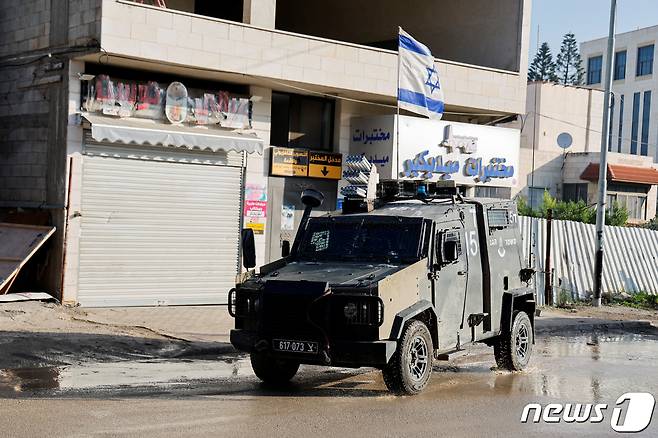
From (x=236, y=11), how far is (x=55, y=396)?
13929 millimetres

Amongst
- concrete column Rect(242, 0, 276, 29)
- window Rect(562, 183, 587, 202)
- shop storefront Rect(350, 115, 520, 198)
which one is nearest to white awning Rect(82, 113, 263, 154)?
concrete column Rect(242, 0, 276, 29)

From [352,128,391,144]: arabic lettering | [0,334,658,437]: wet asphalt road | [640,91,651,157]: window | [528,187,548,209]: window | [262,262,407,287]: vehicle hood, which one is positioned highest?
[640,91,651,157]: window

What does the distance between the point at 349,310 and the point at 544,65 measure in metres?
83.3

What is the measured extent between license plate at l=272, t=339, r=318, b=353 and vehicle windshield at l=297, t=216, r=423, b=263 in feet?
4.76

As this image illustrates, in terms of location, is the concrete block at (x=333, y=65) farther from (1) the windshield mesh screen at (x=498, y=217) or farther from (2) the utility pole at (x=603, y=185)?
→ (1) the windshield mesh screen at (x=498, y=217)

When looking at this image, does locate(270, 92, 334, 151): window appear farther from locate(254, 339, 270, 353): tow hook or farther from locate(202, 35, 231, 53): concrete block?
locate(254, 339, 270, 353): tow hook

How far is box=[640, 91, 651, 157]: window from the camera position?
7755cm

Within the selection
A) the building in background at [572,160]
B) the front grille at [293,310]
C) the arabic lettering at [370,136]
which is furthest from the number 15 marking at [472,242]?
the building in background at [572,160]

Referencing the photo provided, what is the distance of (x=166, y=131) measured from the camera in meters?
17.0

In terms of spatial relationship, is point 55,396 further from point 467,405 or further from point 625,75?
point 625,75

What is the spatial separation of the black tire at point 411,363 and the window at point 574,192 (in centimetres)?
3887

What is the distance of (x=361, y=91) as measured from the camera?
1966cm

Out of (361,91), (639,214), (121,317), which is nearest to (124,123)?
(121,317)

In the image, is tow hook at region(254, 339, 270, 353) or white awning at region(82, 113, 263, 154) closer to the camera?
tow hook at region(254, 339, 270, 353)
